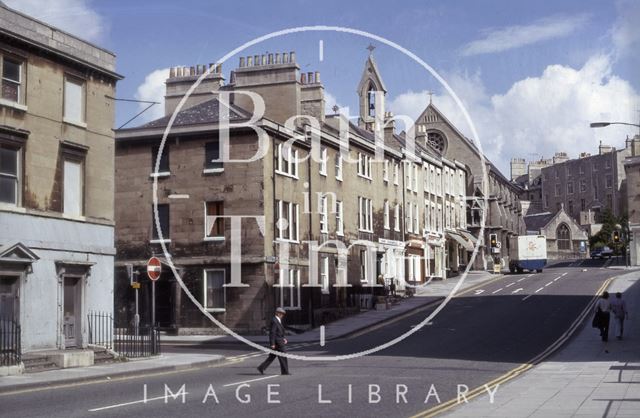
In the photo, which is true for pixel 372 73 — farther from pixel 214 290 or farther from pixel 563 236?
pixel 563 236

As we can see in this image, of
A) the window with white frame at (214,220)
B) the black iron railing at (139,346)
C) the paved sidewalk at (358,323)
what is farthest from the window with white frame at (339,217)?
the black iron railing at (139,346)

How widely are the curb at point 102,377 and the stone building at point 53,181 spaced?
477cm

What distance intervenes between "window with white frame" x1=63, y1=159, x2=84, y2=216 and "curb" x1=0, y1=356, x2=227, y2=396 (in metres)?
7.22

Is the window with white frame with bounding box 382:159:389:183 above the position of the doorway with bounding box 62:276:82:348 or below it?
above

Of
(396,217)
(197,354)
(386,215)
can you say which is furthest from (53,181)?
(396,217)

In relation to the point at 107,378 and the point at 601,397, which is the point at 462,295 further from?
the point at 601,397

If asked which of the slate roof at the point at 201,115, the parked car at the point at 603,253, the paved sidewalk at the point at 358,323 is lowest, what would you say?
the paved sidewalk at the point at 358,323

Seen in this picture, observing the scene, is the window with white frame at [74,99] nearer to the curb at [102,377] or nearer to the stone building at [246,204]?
the stone building at [246,204]

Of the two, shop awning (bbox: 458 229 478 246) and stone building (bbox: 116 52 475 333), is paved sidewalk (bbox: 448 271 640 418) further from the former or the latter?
shop awning (bbox: 458 229 478 246)

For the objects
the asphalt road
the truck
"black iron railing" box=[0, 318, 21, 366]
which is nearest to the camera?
the asphalt road

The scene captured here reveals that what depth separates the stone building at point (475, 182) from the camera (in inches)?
3760

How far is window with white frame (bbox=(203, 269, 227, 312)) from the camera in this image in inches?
1686

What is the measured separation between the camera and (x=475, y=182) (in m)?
97.9

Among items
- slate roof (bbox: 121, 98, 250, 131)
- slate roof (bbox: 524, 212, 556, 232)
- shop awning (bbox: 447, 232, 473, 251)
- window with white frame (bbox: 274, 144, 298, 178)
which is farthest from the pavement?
slate roof (bbox: 524, 212, 556, 232)
